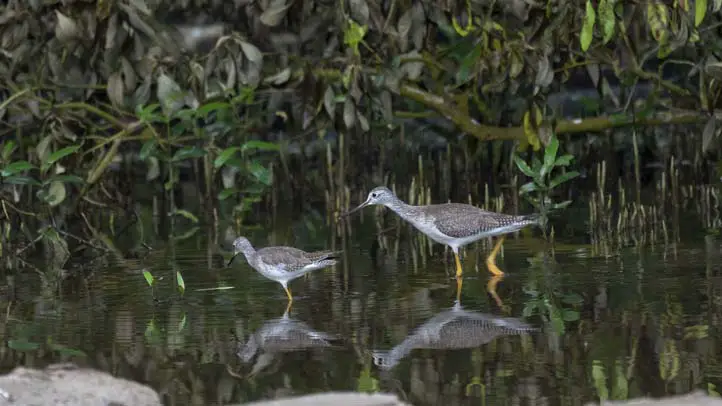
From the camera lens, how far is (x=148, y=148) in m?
15.8

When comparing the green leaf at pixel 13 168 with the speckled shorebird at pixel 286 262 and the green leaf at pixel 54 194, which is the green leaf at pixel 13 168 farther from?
the speckled shorebird at pixel 286 262

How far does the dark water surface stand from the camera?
8.48m

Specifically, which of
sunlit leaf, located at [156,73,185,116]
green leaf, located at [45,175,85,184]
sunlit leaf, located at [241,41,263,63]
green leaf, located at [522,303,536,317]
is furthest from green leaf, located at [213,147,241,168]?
green leaf, located at [522,303,536,317]

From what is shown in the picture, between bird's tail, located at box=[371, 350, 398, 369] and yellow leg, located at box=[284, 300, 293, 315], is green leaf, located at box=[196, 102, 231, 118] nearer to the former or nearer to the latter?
yellow leg, located at box=[284, 300, 293, 315]

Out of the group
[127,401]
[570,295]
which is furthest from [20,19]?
[127,401]

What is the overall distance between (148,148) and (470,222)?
4409 mm

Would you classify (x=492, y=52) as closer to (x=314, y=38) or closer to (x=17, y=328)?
(x=314, y=38)

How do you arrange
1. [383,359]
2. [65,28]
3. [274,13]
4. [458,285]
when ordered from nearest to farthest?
1. [383,359]
2. [458,285]
3. [65,28]
4. [274,13]

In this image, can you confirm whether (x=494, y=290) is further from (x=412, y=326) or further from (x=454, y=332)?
(x=454, y=332)

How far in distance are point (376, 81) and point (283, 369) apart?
19.7ft

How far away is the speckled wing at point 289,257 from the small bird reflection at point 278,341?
901 millimetres

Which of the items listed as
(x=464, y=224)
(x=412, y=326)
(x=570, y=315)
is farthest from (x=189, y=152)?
(x=570, y=315)

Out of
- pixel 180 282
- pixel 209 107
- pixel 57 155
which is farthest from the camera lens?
pixel 209 107

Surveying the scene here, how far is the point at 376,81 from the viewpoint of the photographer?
576 inches
